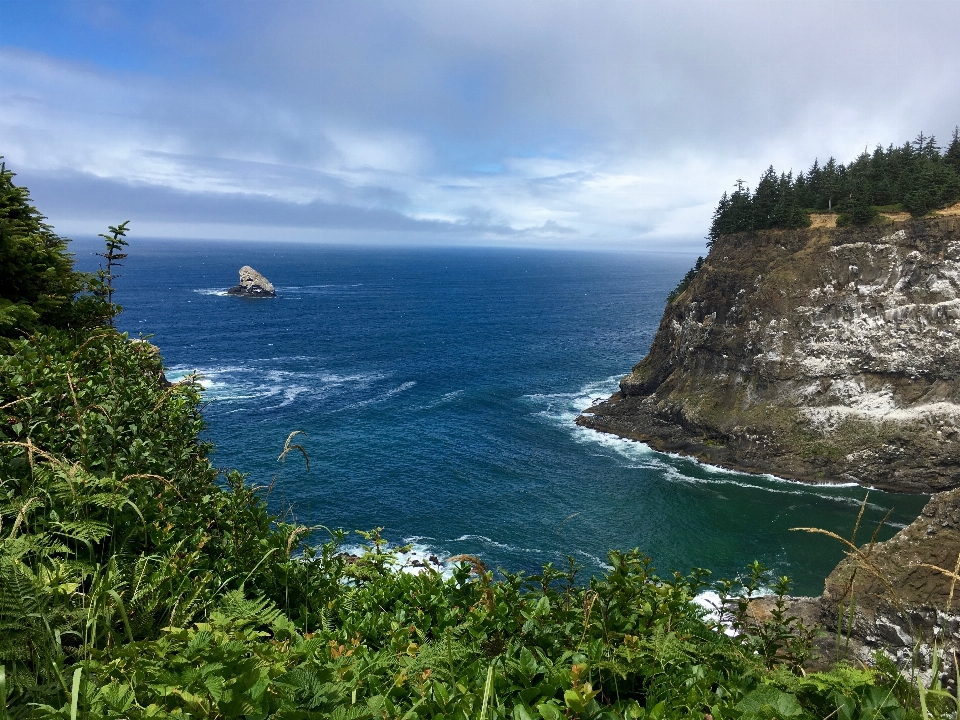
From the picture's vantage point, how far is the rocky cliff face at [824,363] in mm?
50406

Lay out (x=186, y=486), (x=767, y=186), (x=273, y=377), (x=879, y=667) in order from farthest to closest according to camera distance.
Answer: (x=273, y=377), (x=767, y=186), (x=186, y=486), (x=879, y=667)

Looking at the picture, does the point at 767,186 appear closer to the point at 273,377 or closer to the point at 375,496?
the point at 375,496

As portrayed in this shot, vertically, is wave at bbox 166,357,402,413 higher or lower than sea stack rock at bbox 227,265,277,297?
lower

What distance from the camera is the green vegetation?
352cm

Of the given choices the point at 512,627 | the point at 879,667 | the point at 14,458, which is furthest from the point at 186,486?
the point at 879,667

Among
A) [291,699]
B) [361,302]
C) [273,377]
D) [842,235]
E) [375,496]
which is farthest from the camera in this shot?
[361,302]

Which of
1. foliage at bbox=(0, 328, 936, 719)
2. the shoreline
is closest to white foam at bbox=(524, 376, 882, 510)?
the shoreline

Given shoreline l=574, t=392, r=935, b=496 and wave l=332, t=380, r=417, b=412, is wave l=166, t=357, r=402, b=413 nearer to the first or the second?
wave l=332, t=380, r=417, b=412

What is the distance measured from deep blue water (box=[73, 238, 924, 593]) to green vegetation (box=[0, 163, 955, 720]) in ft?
16.5

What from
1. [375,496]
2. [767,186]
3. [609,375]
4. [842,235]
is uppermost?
[767,186]

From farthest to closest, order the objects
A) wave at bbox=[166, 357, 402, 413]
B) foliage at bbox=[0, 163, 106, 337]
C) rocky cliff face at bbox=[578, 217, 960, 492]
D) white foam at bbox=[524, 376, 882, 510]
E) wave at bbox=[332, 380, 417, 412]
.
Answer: wave at bbox=[166, 357, 402, 413] → wave at bbox=[332, 380, 417, 412] → rocky cliff face at bbox=[578, 217, 960, 492] → white foam at bbox=[524, 376, 882, 510] → foliage at bbox=[0, 163, 106, 337]

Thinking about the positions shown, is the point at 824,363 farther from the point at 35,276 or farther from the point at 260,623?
the point at 260,623

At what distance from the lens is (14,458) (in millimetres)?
6055

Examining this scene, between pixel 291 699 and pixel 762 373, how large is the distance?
202ft
